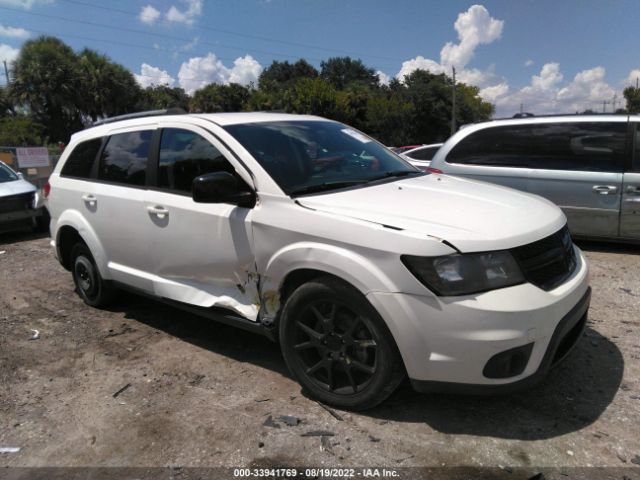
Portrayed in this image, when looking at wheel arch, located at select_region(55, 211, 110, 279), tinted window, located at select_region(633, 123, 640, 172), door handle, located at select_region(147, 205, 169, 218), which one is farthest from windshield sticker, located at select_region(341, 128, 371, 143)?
tinted window, located at select_region(633, 123, 640, 172)

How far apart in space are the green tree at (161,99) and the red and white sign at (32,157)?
44.4 feet

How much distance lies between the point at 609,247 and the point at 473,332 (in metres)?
4.93

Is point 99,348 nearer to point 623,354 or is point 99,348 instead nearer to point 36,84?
point 623,354

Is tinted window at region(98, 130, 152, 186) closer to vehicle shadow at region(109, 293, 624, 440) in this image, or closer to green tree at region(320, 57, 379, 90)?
vehicle shadow at region(109, 293, 624, 440)

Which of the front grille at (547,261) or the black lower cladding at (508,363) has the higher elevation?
the front grille at (547,261)

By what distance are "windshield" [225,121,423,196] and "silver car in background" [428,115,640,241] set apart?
299cm

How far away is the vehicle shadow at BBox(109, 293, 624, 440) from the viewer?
9.07 feet

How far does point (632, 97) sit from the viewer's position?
241ft

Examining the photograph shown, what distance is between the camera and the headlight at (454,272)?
8.20 feet

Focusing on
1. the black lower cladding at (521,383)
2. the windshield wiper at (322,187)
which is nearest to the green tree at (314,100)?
the windshield wiper at (322,187)

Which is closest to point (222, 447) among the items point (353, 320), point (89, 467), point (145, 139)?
point (89, 467)

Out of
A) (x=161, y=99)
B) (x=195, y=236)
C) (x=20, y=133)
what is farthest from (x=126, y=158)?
(x=161, y=99)

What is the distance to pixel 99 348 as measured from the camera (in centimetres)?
415

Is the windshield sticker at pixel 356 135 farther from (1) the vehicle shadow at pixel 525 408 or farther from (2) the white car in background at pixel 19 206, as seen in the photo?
(2) the white car in background at pixel 19 206
